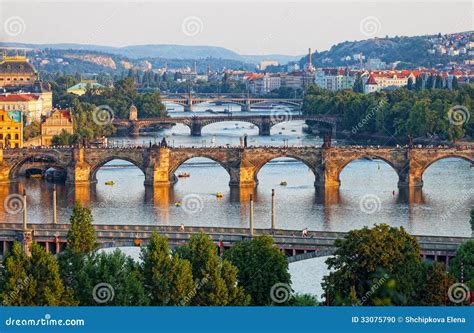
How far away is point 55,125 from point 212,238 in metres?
28.1

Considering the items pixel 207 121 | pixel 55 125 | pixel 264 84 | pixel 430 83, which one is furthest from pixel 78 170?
pixel 264 84


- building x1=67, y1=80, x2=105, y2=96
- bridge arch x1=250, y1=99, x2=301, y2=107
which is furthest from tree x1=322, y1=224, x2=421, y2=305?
bridge arch x1=250, y1=99, x2=301, y2=107

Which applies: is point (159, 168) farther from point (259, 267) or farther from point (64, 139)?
point (259, 267)

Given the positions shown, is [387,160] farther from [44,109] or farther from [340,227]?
[44,109]

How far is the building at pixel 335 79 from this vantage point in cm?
9938

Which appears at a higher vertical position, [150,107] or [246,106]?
[150,107]

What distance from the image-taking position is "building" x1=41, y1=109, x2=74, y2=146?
49050mm

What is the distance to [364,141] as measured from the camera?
53.7 metres

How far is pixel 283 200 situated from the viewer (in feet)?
112

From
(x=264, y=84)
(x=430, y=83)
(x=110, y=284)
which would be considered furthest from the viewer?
(x=264, y=84)

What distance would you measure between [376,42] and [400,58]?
43.9 feet

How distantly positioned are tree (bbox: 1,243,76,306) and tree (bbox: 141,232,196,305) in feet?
4.18

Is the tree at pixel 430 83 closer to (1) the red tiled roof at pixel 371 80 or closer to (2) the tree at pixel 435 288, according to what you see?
(1) the red tiled roof at pixel 371 80

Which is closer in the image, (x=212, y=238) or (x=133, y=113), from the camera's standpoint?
(x=212, y=238)
